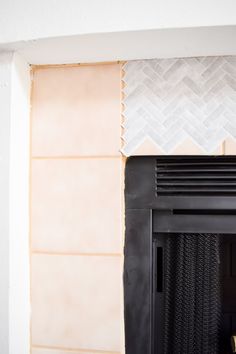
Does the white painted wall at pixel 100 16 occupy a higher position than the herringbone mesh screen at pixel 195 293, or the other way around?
the white painted wall at pixel 100 16

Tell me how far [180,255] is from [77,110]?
0.54m

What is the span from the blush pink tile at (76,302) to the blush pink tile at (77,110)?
0.34 meters

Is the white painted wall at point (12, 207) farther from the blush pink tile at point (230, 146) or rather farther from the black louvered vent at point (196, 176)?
the blush pink tile at point (230, 146)

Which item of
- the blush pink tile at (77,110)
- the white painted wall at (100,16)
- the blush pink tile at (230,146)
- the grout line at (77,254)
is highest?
the white painted wall at (100,16)

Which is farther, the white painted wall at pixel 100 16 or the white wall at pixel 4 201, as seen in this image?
the white wall at pixel 4 201

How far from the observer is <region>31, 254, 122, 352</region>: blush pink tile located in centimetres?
94

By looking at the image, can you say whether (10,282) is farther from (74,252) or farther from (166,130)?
(166,130)

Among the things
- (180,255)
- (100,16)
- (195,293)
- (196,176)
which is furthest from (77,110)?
(195,293)

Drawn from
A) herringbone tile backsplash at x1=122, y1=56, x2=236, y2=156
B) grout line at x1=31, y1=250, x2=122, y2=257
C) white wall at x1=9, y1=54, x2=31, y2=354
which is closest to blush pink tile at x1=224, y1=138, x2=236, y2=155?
herringbone tile backsplash at x1=122, y1=56, x2=236, y2=156

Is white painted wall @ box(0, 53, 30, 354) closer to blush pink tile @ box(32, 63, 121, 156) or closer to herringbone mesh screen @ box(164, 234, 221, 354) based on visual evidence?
blush pink tile @ box(32, 63, 121, 156)

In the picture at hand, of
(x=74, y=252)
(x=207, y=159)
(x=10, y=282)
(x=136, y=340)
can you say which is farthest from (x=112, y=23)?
(x=136, y=340)

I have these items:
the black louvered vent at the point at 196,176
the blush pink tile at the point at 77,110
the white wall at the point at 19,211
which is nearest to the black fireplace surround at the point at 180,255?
the black louvered vent at the point at 196,176

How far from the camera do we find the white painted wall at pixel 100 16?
2.46ft

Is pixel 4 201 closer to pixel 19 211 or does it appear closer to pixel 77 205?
pixel 19 211
